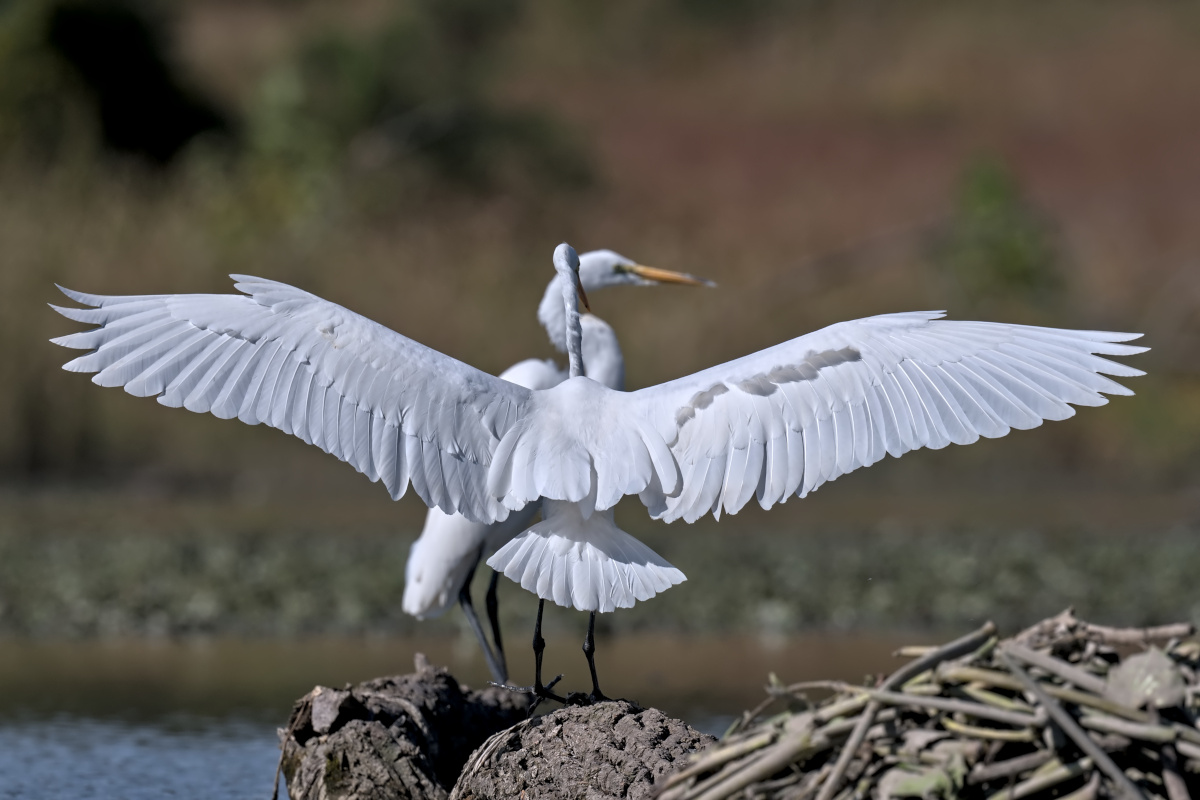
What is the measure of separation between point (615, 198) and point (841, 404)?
68.0 feet

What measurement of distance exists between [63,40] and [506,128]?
209 inches

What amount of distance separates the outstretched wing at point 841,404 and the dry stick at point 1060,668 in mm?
1016

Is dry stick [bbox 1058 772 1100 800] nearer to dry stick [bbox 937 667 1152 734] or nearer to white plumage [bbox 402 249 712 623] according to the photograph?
dry stick [bbox 937 667 1152 734]

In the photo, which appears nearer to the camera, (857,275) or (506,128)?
(857,275)

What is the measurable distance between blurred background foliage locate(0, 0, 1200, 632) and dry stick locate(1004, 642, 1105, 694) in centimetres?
492

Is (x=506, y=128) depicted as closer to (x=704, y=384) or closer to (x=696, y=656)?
(x=696, y=656)

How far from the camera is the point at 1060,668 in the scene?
2998 mm

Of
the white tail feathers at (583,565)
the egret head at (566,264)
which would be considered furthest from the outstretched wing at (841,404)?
the egret head at (566,264)

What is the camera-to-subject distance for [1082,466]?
45.2 ft

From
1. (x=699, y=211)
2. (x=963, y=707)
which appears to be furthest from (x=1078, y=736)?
(x=699, y=211)

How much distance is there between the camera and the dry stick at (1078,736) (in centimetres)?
284

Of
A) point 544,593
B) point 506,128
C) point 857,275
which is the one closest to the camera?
point 544,593

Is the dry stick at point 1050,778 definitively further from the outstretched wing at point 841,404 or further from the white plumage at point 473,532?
the white plumage at point 473,532

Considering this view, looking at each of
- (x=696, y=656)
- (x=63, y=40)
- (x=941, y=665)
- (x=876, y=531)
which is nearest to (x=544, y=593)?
(x=941, y=665)
